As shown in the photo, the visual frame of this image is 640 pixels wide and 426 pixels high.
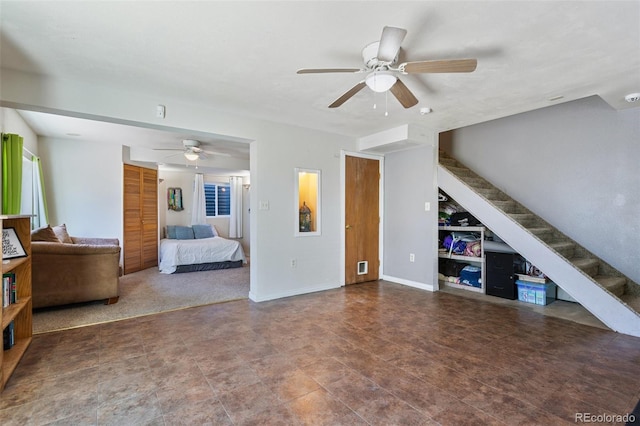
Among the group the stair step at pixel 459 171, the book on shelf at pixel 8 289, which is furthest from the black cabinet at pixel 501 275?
the book on shelf at pixel 8 289

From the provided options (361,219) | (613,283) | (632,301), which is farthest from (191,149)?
(632,301)

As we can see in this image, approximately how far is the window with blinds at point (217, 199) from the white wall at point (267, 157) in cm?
313

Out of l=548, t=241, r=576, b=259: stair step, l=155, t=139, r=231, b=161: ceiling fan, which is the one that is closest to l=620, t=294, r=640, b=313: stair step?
l=548, t=241, r=576, b=259: stair step

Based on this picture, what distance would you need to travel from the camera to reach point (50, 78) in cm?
277

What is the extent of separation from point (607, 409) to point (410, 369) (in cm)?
114

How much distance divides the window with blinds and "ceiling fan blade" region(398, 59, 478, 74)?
23.3 ft

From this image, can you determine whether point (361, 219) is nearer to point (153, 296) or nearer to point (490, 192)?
point (490, 192)

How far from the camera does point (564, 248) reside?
382 cm

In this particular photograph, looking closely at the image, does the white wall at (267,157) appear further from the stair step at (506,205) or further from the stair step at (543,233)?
the stair step at (543,233)

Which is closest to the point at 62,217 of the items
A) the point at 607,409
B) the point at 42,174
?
the point at 42,174

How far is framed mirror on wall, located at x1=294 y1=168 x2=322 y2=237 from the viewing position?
14.4 feet

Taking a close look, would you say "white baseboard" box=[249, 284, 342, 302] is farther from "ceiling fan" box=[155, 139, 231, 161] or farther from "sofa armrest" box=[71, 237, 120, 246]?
"ceiling fan" box=[155, 139, 231, 161]

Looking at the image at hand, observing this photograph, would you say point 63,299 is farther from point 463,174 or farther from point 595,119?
point 595,119

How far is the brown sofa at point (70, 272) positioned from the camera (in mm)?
3488
